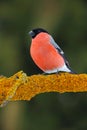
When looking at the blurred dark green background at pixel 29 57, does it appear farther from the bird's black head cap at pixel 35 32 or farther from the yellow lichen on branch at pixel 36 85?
the yellow lichen on branch at pixel 36 85

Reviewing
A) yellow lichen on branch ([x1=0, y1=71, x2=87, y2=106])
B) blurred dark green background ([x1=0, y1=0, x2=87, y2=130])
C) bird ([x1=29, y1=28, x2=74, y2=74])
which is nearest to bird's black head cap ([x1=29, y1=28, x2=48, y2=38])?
bird ([x1=29, y1=28, x2=74, y2=74])

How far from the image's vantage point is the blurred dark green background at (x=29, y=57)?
7.20 meters

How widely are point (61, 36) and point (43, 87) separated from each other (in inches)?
203

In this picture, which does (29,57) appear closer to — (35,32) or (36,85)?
(35,32)

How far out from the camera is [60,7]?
755cm

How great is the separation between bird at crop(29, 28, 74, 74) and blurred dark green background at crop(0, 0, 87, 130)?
13.3 ft

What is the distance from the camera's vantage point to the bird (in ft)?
8.55

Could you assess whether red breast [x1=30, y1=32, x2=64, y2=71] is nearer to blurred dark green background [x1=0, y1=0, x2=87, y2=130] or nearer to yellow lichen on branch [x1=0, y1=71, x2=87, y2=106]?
yellow lichen on branch [x1=0, y1=71, x2=87, y2=106]

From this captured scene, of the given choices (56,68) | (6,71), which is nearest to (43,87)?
(56,68)

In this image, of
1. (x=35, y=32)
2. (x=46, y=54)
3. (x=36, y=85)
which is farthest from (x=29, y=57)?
(x=36, y=85)

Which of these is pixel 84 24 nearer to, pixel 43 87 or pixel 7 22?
pixel 7 22

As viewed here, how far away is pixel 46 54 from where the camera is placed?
2.76m

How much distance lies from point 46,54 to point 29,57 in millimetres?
4739

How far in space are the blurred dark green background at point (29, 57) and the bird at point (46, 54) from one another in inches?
160
